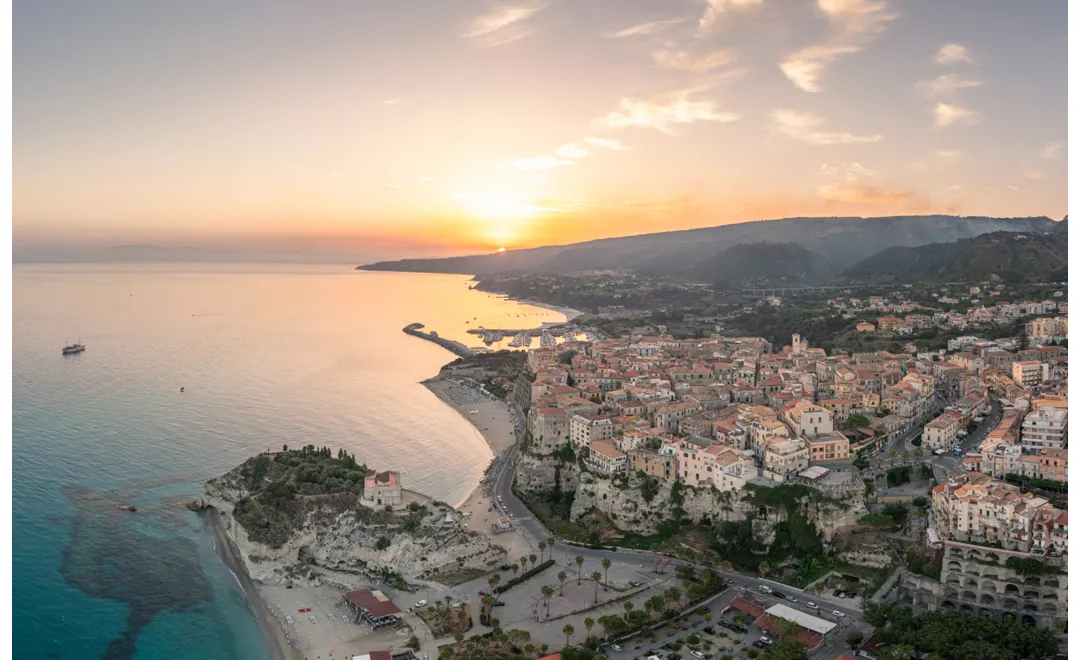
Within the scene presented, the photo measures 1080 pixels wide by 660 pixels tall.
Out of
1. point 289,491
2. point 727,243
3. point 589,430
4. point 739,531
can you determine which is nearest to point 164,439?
point 289,491

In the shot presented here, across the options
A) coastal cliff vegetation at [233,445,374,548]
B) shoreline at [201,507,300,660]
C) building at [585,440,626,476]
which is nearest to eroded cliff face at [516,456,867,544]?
building at [585,440,626,476]

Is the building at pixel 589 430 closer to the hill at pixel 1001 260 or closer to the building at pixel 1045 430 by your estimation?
the building at pixel 1045 430

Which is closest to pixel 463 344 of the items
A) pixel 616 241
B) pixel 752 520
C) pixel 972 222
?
pixel 752 520

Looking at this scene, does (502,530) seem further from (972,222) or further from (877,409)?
(972,222)

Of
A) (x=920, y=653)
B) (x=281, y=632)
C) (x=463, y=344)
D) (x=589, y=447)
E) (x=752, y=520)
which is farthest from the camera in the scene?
(x=463, y=344)

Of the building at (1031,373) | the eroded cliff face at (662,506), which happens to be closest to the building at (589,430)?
the eroded cliff face at (662,506)
